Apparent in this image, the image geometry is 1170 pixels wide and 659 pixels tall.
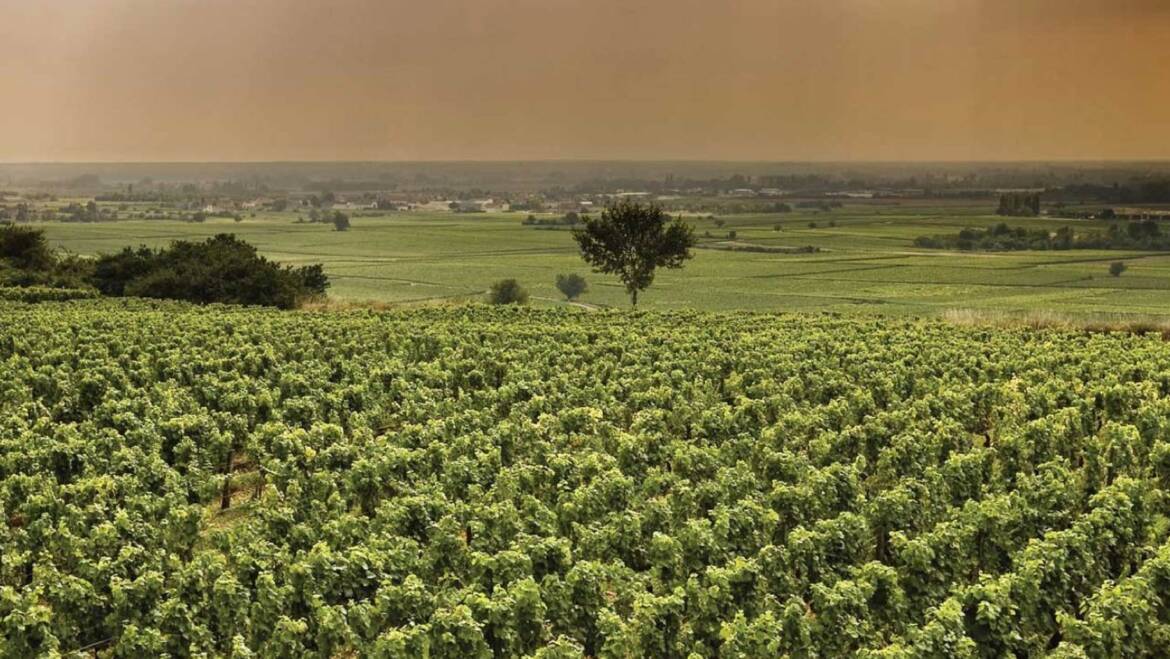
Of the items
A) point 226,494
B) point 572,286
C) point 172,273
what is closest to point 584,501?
point 226,494

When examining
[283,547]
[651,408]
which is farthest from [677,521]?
[651,408]

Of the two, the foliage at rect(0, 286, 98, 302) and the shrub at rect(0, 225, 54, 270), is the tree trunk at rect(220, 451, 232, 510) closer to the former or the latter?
the foliage at rect(0, 286, 98, 302)

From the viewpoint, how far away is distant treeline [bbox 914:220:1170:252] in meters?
103

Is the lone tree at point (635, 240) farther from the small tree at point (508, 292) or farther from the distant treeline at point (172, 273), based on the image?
the distant treeline at point (172, 273)

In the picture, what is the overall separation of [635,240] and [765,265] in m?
43.0

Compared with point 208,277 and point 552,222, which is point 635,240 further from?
point 552,222

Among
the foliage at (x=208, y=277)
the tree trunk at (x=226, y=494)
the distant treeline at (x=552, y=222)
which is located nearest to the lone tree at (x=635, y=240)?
the foliage at (x=208, y=277)

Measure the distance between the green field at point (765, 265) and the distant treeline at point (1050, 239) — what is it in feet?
11.3

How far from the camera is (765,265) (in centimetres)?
9988

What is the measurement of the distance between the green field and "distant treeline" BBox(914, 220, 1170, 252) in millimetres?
3448

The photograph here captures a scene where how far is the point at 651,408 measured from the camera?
22281 mm

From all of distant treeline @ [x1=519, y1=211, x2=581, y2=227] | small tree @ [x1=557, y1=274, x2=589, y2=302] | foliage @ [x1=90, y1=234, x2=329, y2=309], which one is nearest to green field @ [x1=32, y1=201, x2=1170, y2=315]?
small tree @ [x1=557, y1=274, x2=589, y2=302]

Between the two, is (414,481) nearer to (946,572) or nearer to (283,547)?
(283,547)

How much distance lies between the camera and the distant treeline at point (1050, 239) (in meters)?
103
